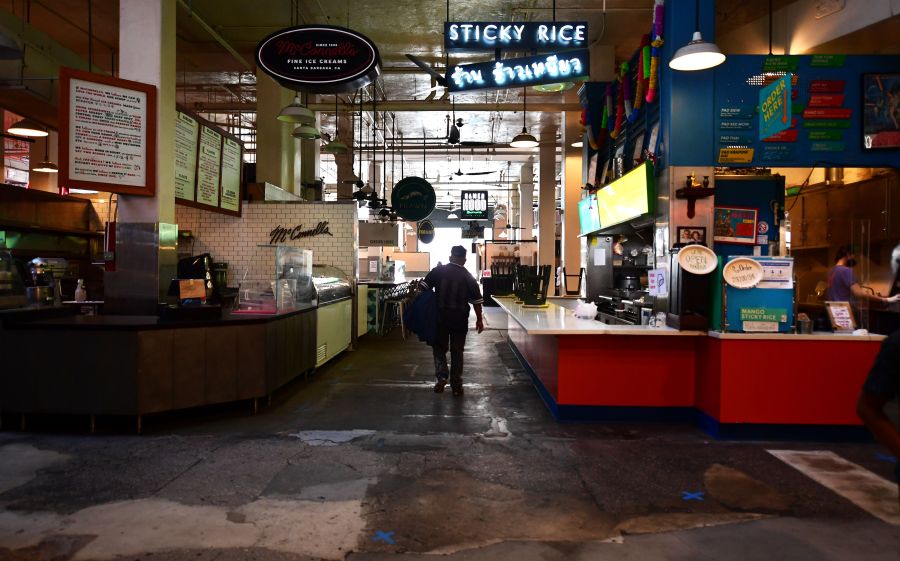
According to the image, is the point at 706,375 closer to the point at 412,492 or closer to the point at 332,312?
the point at 412,492

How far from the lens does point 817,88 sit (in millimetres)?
5359

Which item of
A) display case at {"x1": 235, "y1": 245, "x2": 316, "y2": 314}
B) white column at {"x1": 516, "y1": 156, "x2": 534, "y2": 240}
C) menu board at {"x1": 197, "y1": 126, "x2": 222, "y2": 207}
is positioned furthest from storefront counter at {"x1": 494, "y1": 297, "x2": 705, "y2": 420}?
white column at {"x1": 516, "y1": 156, "x2": 534, "y2": 240}

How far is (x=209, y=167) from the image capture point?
8.21 meters

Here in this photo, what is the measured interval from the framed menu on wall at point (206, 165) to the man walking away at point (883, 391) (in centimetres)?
752

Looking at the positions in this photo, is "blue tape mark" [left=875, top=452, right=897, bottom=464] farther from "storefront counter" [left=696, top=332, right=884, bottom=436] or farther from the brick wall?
the brick wall

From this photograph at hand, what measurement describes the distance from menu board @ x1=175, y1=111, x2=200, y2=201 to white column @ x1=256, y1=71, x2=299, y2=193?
8.00 ft

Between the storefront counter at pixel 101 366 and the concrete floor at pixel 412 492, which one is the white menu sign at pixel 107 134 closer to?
the storefront counter at pixel 101 366

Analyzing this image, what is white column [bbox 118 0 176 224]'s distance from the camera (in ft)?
19.2

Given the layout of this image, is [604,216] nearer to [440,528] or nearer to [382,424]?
[382,424]

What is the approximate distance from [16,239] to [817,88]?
12.2 meters

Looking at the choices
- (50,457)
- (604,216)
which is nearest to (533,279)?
(604,216)

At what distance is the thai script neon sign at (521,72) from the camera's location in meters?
5.77

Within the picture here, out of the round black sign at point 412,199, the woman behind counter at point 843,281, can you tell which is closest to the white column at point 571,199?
the round black sign at point 412,199

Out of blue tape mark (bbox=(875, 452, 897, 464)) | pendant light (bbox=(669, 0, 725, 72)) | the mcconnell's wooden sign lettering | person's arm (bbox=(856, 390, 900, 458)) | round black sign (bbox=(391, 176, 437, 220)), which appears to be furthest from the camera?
round black sign (bbox=(391, 176, 437, 220))
